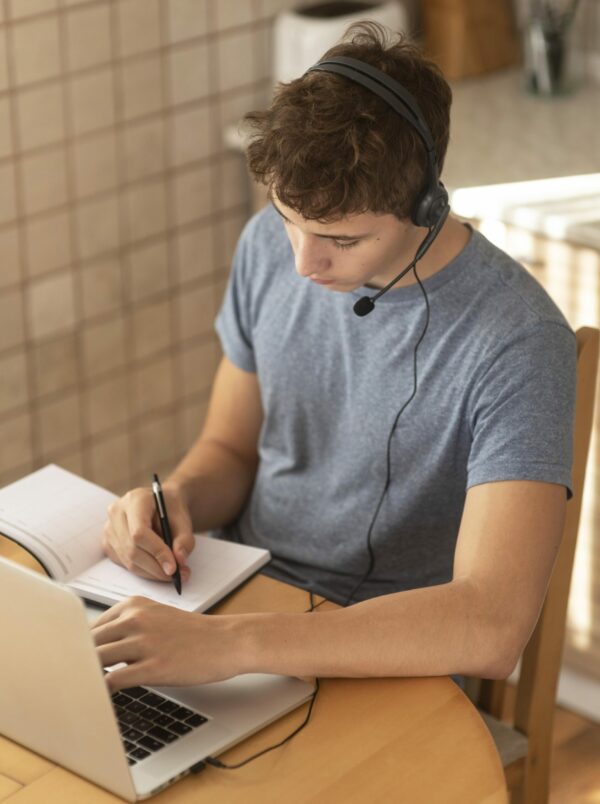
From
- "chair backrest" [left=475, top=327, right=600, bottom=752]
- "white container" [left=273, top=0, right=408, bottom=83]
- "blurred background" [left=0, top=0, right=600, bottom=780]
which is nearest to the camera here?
"chair backrest" [left=475, top=327, right=600, bottom=752]

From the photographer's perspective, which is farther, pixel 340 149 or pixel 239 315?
pixel 239 315

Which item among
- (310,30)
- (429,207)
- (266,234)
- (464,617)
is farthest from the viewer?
(310,30)

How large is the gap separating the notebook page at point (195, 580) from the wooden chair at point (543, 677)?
Result: 0.35 metres

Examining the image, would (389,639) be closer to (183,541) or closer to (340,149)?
(183,541)

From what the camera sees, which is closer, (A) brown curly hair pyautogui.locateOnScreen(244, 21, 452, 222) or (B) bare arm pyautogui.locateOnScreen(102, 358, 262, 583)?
(A) brown curly hair pyautogui.locateOnScreen(244, 21, 452, 222)

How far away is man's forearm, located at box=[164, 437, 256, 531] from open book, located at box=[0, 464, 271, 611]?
0.51 feet

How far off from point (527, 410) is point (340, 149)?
330 millimetres

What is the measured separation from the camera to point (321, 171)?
1.30 metres

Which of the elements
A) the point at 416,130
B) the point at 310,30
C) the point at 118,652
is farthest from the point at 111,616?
the point at 310,30

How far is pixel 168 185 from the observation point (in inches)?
97.7

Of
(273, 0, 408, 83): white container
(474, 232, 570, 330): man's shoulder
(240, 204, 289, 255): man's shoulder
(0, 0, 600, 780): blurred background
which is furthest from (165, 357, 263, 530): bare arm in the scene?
(273, 0, 408, 83): white container

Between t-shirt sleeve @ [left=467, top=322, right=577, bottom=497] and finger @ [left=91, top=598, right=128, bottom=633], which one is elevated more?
t-shirt sleeve @ [left=467, top=322, right=577, bottom=497]

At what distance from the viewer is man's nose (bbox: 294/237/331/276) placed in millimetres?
1371

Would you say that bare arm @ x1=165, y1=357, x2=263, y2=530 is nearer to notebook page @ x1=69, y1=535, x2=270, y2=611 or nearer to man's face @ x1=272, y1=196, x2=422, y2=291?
notebook page @ x1=69, y1=535, x2=270, y2=611
